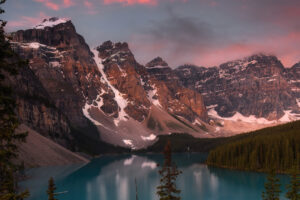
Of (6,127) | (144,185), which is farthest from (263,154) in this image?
(6,127)

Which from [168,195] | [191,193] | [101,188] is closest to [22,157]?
[101,188]

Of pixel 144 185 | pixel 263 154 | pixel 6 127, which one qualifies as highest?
pixel 6 127

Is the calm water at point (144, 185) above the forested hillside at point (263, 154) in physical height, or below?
below

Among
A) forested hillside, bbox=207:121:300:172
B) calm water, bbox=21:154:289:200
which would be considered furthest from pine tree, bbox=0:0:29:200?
forested hillside, bbox=207:121:300:172

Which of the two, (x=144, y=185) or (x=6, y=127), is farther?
(x=144, y=185)

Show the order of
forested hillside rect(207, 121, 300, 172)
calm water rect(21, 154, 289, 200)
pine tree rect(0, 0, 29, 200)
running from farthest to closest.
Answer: forested hillside rect(207, 121, 300, 172), calm water rect(21, 154, 289, 200), pine tree rect(0, 0, 29, 200)

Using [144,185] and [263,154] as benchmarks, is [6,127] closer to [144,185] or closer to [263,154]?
[144,185]

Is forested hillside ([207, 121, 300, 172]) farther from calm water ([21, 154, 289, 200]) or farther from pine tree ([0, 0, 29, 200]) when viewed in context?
pine tree ([0, 0, 29, 200])

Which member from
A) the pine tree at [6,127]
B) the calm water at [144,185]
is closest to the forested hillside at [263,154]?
the calm water at [144,185]

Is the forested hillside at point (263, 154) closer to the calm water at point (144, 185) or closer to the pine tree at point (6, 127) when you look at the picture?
the calm water at point (144, 185)

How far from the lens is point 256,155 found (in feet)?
429

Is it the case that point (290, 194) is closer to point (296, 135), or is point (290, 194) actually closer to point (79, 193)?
point (79, 193)

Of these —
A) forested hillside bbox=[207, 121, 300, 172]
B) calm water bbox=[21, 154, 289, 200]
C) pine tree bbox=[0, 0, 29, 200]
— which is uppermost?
pine tree bbox=[0, 0, 29, 200]

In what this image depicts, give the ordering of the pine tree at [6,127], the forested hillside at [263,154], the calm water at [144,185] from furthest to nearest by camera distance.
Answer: the forested hillside at [263,154], the calm water at [144,185], the pine tree at [6,127]
